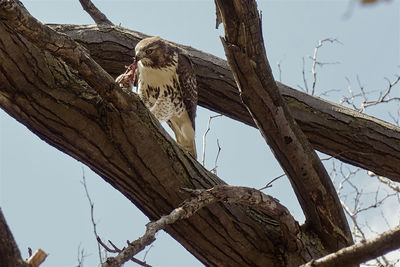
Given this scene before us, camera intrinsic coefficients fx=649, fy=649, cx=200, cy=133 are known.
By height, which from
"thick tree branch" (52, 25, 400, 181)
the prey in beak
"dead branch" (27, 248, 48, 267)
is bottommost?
"dead branch" (27, 248, 48, 267)

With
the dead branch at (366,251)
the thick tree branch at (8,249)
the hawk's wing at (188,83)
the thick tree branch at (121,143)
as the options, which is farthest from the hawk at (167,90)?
the thick tree branch at (8,249)

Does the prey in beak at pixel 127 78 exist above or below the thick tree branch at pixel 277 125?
above

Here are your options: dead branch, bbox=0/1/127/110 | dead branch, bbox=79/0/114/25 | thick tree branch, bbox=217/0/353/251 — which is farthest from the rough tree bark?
dead branch, bbox=79/0/114/25

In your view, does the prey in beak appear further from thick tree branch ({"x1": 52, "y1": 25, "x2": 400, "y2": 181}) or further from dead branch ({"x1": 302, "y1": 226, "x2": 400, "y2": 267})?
dead branch ({"x1": 302, "y1": 226, "x2": 400, "y2": 267})

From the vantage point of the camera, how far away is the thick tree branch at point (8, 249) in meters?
1.78

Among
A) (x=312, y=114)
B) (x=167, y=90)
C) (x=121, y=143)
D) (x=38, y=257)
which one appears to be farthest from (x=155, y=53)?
(x=38, y=257)

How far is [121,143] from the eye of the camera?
3.25 m

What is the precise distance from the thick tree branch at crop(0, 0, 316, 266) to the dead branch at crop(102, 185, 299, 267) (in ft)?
0.38

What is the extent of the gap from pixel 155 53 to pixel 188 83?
0.46 metres

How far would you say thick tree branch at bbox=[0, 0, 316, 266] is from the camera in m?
3.11

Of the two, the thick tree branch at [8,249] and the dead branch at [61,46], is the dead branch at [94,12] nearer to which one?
the dead branch at [61,46]

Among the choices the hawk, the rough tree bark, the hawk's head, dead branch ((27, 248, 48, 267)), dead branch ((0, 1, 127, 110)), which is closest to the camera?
dead branch ((27, 248, 48, 267))

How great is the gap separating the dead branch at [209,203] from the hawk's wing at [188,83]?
1386 millimetres

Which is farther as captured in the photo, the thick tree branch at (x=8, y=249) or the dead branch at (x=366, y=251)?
the dead branch at (x=366, y=251)
